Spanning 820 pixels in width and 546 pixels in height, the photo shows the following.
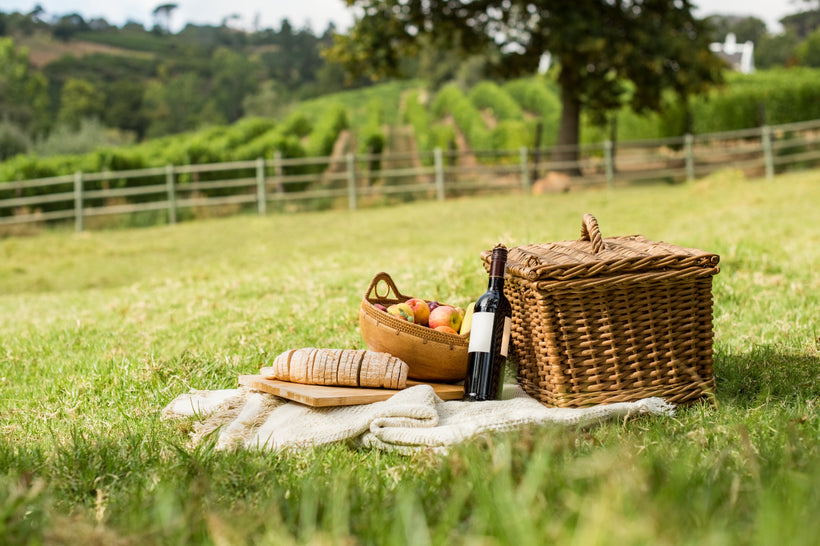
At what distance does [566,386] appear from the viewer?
2982mm

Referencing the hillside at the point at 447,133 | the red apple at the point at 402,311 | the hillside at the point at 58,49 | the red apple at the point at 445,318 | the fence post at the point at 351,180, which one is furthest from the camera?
the hillside at the point at 58,49

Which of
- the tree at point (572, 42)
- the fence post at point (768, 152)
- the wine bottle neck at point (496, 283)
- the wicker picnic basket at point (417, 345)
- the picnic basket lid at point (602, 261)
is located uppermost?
the tree at point (572, 42)

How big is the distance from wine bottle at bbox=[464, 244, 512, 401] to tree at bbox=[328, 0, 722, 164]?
14885 millimetres

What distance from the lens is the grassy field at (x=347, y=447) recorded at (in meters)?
1.51

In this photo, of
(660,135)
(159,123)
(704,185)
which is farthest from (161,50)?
(704,185)

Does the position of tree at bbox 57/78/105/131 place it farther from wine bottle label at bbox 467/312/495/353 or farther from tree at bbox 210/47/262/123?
wine bottle label at bbox 467/312/495/353

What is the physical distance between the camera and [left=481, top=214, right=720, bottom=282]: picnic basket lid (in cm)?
282

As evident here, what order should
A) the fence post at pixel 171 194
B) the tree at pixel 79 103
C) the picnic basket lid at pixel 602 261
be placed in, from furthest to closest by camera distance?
the tree at pixel 79 103 → the fence post at pixel 171 194 → the picnic basket lid at pixel 602 261

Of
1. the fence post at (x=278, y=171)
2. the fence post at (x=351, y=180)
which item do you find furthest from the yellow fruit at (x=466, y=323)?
the fence post at (x=278, y=171)

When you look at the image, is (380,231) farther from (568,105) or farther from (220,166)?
(568,105)

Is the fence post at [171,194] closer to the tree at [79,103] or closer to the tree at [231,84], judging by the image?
the tree at [79,103]

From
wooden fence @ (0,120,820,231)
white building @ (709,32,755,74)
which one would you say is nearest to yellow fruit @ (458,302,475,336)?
wooden fence @ (0,120,820,231)

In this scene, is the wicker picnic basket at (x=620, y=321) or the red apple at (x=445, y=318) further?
the red apple at (x=445, y=318)

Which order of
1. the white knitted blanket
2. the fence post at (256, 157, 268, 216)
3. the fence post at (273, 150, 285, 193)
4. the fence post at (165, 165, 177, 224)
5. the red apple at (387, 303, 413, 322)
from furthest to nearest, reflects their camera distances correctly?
the fence post at (273, 150, 285, 193) → the fence post at (256, 157, 268, 216) → the fence post at (165, 165, 177, 224) → the red apple at (387, 303, 413, 322) → the white knitted blanket
